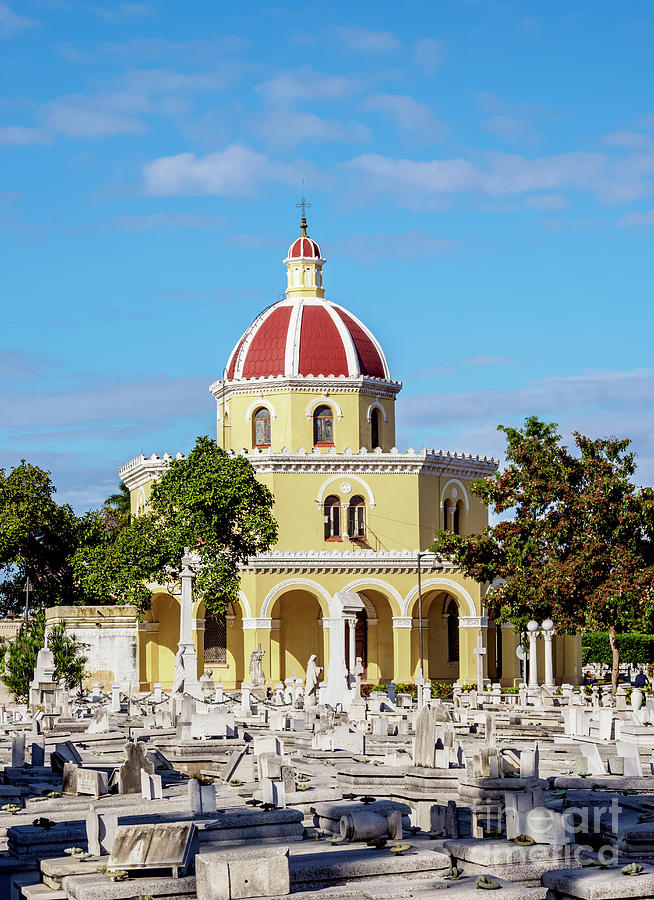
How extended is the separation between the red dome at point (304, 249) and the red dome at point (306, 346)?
7.31 feet

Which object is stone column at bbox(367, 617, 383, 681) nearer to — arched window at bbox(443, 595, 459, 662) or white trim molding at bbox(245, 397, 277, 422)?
arched window at bbox(443, 595, 459, 662)

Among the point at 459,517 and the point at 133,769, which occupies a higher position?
the point at 459,517

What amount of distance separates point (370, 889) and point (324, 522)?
4229cm

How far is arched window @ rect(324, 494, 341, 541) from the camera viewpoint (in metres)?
52.7

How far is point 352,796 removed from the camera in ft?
52.4

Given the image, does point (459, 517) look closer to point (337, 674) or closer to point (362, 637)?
point (362, 637)

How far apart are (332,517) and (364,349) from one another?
758cm

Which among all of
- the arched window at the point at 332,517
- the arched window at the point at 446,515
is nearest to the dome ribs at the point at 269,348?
the arched window at the point at 332,517

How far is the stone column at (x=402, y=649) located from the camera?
166ft

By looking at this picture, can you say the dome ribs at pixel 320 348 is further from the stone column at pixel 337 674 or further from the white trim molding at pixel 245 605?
the stone column at pixel 337 674

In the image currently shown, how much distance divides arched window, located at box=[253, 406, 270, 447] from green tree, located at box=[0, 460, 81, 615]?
7916 millimetres

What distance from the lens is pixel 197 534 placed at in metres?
44.6

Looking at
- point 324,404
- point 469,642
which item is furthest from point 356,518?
point 469,642

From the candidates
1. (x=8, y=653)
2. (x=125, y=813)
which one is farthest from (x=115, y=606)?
(x=125, y=813)
